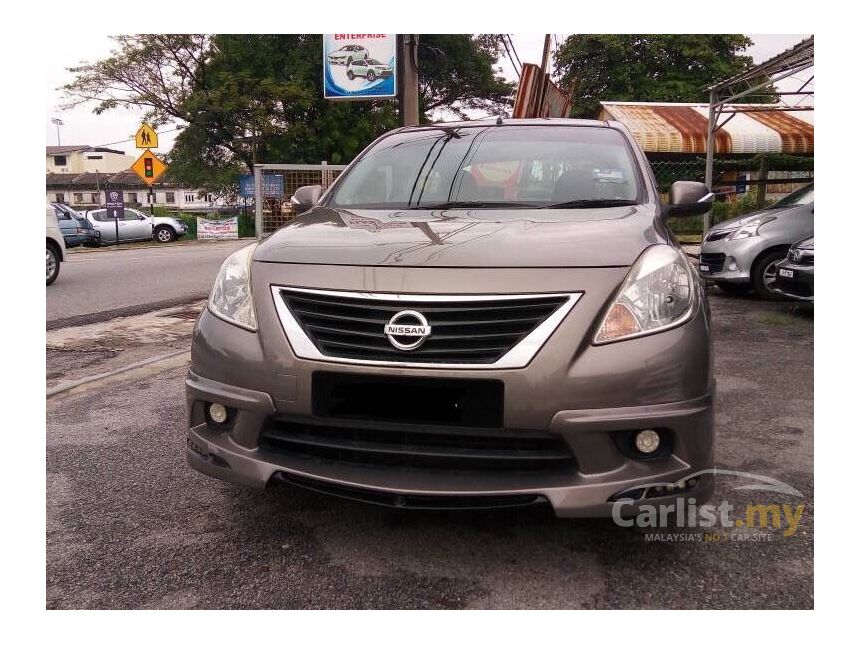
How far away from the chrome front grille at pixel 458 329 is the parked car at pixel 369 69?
14.2m

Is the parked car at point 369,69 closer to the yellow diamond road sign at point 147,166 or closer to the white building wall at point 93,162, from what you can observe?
the yellow diamond road sign at point 147,166

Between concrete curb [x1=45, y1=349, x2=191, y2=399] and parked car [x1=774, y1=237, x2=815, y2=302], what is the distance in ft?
17.8

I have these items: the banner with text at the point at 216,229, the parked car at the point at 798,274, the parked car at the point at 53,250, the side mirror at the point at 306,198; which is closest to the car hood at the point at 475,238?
the side mirror at the point at 306,198

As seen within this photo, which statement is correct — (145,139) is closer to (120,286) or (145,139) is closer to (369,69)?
(369,69)

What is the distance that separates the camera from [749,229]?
8055mm

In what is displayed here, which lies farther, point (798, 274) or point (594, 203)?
point (798, 274)

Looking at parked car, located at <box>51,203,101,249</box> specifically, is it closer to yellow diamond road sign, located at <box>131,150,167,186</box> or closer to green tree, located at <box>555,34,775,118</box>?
yellow diamond road sign, located at <box>131,150,167,186</box>

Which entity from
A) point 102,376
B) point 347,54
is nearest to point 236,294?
point 102,376

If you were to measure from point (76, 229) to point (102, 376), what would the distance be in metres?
18.2

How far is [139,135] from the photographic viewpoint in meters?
22.0

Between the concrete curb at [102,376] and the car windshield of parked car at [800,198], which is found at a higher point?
the car windshield of parked car at [800,198]

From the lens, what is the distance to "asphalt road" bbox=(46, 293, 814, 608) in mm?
2125

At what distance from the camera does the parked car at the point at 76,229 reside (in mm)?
20375

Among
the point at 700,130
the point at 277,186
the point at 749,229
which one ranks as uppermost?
the point at 700,130
